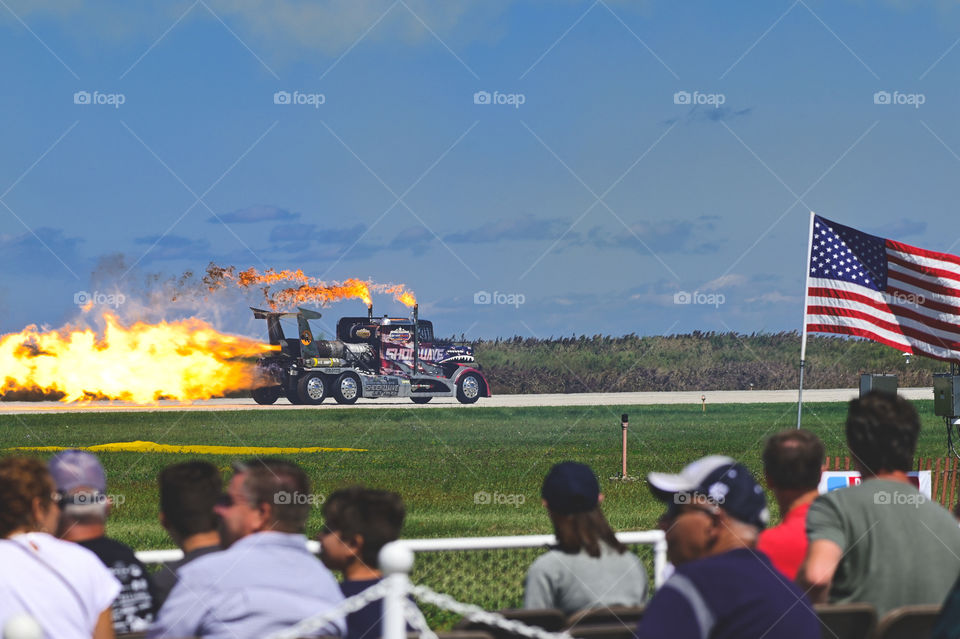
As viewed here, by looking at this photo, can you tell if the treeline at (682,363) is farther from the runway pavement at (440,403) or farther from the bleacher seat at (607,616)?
the bleacher seat at (607,616)

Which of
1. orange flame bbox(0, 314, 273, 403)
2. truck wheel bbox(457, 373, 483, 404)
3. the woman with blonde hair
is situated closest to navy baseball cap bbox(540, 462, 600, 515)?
the woman with blonde hair

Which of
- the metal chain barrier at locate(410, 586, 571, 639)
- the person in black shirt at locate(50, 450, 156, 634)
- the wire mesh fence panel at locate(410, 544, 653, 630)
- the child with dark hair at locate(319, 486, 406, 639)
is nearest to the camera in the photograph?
the metal chain barrier at locate(410, 586, 571, 639)

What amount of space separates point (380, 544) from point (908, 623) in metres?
2.04

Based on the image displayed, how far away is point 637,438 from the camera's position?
3253cm

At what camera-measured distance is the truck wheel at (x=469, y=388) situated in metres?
48.2

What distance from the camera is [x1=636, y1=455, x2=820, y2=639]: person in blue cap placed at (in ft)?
Result: 11.6

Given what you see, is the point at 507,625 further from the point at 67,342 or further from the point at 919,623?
the point at 67,342

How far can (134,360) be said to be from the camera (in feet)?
129

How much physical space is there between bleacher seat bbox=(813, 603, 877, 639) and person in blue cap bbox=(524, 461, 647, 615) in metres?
1.12

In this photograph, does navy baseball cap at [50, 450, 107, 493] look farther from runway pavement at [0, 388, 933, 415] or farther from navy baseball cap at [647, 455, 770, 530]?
runway pavement at [0, 388, 933, 415]

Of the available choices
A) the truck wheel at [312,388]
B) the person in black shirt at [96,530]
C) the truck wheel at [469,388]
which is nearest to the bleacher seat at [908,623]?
the person in black shirt at [96,530]

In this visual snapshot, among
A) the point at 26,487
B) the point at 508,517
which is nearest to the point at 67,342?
the point at 508,517

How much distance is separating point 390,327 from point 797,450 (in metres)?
40.7

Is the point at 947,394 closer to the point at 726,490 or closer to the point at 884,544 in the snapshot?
the point at 884,544
